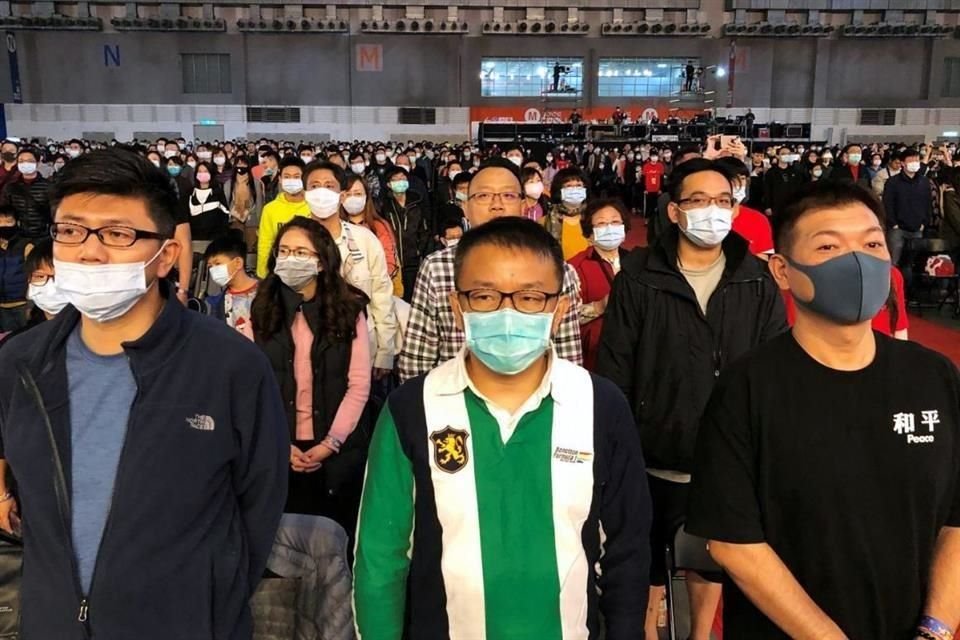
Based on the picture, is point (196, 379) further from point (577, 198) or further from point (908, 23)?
point (908, 23)

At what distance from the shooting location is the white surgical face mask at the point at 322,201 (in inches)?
178

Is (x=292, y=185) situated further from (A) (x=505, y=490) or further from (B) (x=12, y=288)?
(A) (x=505, y=490)

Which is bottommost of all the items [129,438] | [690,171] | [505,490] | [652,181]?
[505,490]

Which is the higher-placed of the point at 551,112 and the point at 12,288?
the point at 551,112

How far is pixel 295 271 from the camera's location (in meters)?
3.23

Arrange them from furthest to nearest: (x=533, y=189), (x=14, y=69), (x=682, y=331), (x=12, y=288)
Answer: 1. (x=14, y=69)
2. (x=533, y=189)
3. (x=12, y=288)
4. (x=682, y=331)

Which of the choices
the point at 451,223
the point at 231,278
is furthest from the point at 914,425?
the point at 451,223

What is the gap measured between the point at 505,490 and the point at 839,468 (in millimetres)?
686

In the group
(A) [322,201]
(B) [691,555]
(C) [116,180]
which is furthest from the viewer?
(A) [322,201]

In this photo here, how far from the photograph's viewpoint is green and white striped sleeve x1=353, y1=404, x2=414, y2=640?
1705 mm

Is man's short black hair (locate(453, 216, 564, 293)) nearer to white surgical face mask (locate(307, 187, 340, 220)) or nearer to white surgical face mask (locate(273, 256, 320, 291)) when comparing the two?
white surgical face mask (locate(273, 256, 320, 291))

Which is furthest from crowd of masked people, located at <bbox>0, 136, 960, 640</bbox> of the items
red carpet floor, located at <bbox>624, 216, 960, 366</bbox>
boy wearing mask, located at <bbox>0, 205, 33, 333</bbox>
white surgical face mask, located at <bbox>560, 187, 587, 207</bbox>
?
red carpet floor, located at <bbox>624, 216, 960, 366</bbox>

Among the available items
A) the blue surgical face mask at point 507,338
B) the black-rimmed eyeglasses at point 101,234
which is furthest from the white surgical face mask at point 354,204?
the blue surgical face mask at point 507,338

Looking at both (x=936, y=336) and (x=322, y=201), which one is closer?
(x=322, y=201)
